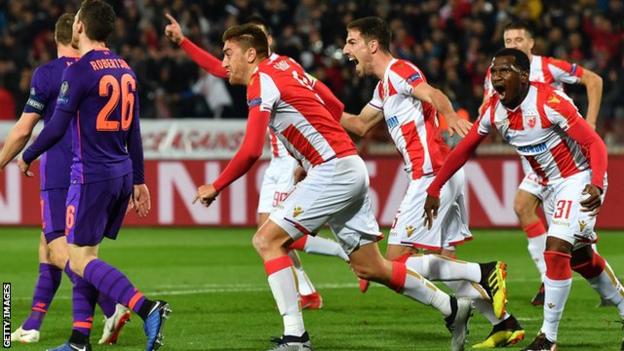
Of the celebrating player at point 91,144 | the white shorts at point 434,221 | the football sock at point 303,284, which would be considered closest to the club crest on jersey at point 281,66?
the celebrating player at point 91,144

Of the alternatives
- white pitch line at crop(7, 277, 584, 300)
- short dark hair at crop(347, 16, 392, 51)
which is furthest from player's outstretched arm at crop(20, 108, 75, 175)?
white pitch line at crop(7, 277, 584, 300)

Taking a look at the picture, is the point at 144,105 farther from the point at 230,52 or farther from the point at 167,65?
the point at 230,52

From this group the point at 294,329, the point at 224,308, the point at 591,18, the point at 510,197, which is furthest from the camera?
the point at 591,18

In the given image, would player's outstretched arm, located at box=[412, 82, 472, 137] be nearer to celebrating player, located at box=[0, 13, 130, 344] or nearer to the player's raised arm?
the player's raised arm

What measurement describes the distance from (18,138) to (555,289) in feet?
11.9

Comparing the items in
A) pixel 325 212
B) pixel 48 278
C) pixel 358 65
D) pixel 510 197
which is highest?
pixel 358 65

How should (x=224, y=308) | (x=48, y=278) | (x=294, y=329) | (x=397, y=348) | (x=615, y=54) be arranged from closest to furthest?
(x=294, y=329), (x=397, y=348), (x=48, y=278), (x=224, y=308), (x=615, y=54)

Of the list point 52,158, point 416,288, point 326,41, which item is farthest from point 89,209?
point 326,41

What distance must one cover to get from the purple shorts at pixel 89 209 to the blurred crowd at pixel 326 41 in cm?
1196

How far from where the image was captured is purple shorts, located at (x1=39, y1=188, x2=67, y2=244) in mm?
8875

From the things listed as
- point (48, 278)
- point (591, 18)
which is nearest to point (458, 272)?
point (48, 278)

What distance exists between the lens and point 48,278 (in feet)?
30.8

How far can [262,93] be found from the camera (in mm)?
8078

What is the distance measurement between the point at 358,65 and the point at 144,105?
11.7 metres
